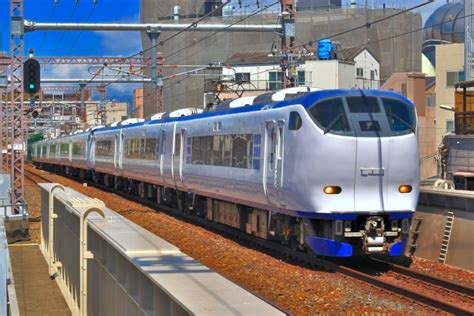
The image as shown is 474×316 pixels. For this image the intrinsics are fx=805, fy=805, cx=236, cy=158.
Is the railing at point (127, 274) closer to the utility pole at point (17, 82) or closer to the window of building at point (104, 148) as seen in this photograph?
the utility pole at point (17, 82)

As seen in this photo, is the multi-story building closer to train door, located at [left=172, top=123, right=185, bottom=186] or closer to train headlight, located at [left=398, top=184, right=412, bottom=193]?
train door, located at [left=172, top=123, right=185, bottom=186]

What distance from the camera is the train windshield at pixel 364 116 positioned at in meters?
12.3

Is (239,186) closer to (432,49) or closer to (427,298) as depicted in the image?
(427,298)

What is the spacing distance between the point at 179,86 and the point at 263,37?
8895 millimetres

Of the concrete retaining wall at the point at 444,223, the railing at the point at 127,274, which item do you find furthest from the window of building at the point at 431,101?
the railing at the point at 127,274

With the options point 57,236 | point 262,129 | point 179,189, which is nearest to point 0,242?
point 57,236

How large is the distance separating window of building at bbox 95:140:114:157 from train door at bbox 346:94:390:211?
71.5ft

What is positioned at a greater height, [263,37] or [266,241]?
[263,37]

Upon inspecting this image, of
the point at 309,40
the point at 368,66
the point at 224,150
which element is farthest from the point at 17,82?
the point at 309,40

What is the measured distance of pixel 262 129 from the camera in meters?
14.2

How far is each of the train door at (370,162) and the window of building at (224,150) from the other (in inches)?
104

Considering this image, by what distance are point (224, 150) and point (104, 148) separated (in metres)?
19.2

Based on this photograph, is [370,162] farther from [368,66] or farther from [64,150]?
[368,66]

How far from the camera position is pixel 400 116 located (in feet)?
41.9
